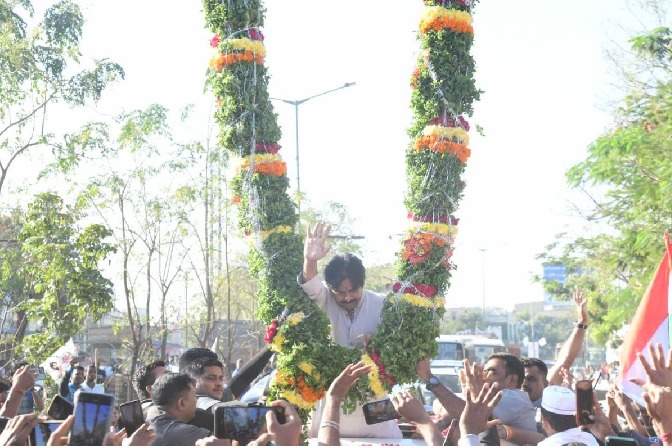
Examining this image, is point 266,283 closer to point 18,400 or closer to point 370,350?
point 370,350

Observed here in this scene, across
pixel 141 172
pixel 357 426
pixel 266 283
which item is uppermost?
pixel 141 172

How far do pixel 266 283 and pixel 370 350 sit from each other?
33.1 inches

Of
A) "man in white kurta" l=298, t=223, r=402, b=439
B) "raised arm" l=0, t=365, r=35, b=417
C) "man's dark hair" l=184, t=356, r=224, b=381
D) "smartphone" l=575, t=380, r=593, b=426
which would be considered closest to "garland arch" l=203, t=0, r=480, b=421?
"man in white kurta" l=298, t=223, r=402, b=439

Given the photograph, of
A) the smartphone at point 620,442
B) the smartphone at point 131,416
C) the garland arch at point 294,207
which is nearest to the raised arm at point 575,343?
the garland arch at point 294,207

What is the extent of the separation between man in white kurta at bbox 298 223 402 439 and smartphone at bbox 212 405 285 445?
8.07 ft

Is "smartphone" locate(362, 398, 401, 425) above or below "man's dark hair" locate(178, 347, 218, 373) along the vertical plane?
below

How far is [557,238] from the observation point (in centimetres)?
2883

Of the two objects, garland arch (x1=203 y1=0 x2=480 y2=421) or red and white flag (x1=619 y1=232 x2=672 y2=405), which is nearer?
garland arch (x1=203 y1=0 x2=480 y2=421)

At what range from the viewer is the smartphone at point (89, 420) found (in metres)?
3.49

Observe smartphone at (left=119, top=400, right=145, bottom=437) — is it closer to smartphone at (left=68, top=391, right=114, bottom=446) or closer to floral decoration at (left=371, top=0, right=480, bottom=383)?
smartphone at (left=68, top=391, right=114, bottom=446)

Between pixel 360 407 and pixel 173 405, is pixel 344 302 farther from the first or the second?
pixel 173 405

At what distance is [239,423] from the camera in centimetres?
357

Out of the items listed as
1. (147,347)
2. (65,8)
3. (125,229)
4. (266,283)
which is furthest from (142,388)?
(147,347)

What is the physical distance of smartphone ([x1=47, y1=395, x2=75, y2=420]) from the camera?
4.19 meters
